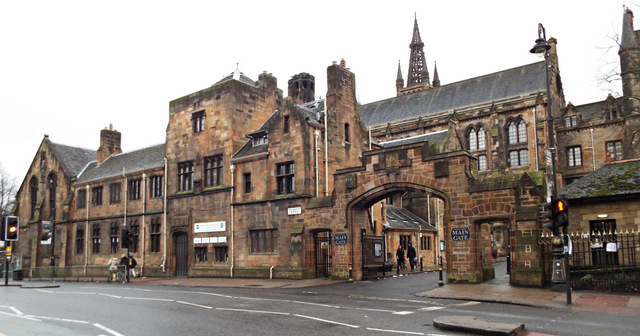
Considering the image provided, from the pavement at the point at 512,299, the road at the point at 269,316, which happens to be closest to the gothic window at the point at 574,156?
the pavement at the point at 512,299

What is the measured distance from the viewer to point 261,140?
31.6m

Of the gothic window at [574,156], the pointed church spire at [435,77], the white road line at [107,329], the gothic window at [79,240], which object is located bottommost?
the white road line at [107,329]

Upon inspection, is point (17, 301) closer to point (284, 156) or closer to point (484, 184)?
point (284, 156)

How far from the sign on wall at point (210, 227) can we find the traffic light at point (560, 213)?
20.2m

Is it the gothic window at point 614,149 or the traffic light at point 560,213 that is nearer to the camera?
the traffic light at point 560,213

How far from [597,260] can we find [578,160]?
120 feet

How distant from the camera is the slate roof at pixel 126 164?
38.4 metres

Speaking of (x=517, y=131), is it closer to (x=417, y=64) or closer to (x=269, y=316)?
(x=417, y=64)

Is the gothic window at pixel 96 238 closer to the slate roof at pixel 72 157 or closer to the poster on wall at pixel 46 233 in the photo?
the poster on wall at pixel 46 233

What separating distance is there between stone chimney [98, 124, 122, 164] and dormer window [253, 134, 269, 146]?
20596mm

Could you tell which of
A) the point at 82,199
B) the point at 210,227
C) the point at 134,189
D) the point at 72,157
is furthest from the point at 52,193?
the point at 210,227

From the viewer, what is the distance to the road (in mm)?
10508

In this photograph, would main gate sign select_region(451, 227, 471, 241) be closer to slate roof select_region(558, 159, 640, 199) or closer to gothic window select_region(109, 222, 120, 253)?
slate roof select_region(558, 159, 640, 199)

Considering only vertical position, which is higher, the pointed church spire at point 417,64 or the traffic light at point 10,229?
the pointed church spire at point 417,64
